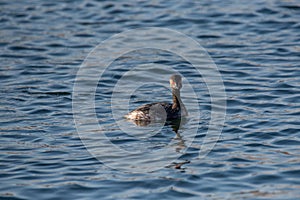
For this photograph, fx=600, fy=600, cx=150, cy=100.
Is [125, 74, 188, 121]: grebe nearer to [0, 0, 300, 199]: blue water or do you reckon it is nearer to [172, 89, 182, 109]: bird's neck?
[172, 89, 182, 109]: bird's neck

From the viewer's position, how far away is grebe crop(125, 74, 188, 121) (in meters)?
12.6

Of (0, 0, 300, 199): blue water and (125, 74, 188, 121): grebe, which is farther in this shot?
(125, 74, 188, 121): grebe

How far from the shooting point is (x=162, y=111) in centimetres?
1285

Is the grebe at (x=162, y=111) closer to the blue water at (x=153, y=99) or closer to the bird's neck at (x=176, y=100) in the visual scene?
the bird's neck at (x=176, y=100)

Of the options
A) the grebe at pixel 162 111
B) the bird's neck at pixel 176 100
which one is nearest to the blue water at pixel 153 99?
the grebe at pixel 162 111

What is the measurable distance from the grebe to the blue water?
0.94 feet

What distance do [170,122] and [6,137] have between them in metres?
3.46

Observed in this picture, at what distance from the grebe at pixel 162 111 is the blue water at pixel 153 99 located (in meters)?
0.29

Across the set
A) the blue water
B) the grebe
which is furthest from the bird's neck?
the blue water

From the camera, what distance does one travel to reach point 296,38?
60.8 ft

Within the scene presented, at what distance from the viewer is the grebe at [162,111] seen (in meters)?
12.6

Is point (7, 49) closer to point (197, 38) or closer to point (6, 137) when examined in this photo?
point (197, 38)

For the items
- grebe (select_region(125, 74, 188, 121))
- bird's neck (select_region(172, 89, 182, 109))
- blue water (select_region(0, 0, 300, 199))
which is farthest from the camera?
bird's neck (select_region(172, 89, 182, 109))

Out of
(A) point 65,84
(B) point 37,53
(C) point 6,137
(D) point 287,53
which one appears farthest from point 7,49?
(D) point 287,53
